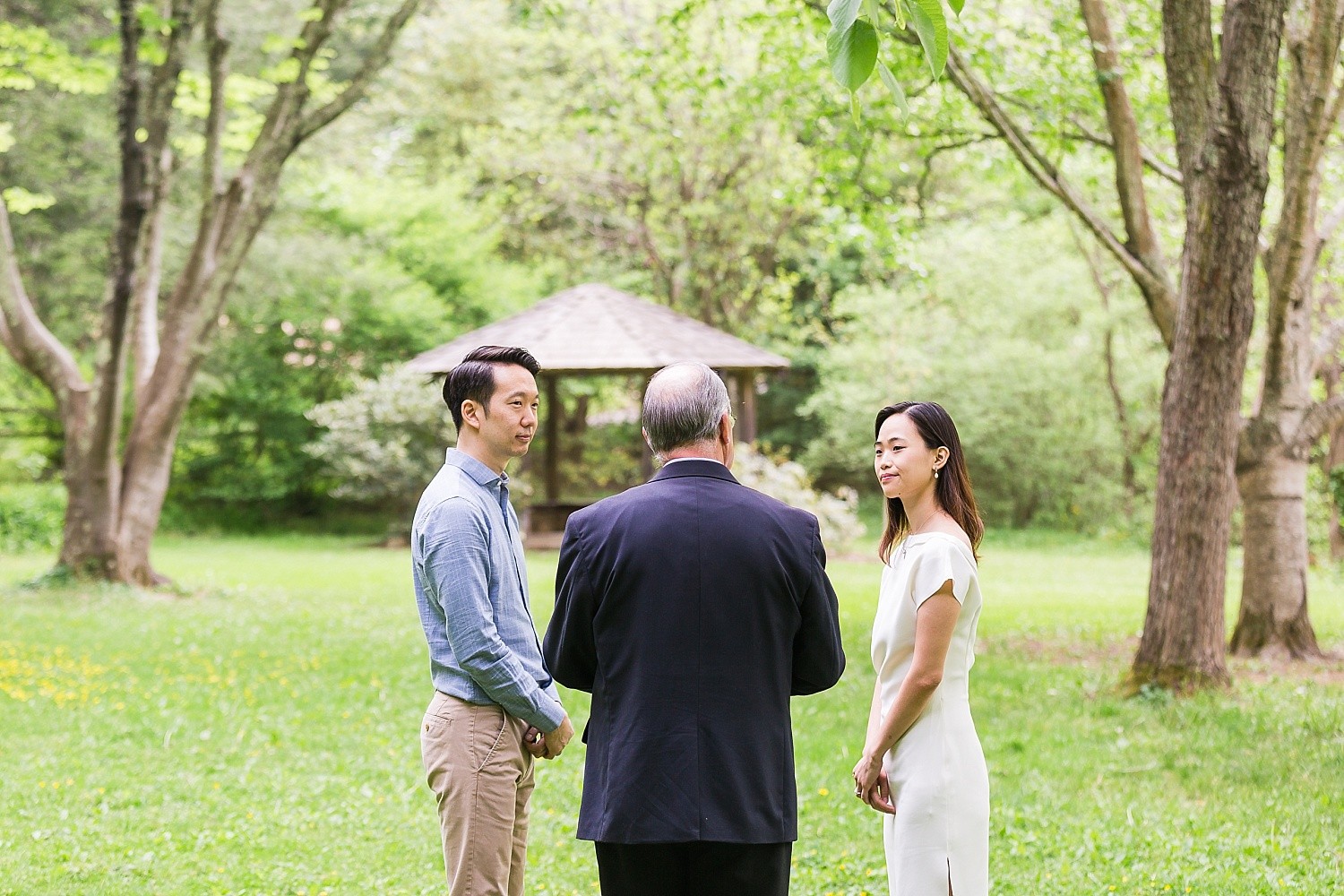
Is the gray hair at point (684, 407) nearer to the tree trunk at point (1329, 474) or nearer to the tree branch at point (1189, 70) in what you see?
the tree branch at point (1189, 70)

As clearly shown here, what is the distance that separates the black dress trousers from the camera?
274 cm

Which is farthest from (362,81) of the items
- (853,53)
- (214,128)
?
(853,53)

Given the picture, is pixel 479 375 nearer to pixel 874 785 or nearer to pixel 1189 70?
pixel 874 785

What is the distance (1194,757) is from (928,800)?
465 cm

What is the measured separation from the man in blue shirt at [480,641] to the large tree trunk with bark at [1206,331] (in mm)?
6019

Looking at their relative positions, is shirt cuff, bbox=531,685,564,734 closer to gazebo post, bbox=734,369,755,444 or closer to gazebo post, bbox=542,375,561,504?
gazebo post, bbox=734,369,755,444

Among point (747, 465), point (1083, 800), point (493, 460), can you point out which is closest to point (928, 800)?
point (493, 460)

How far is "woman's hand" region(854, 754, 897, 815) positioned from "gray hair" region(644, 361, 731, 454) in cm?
100

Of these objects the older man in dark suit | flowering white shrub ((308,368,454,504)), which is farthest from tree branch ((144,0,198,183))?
the older man in dark suit

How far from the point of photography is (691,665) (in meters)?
2.75

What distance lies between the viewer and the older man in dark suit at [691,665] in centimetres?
272

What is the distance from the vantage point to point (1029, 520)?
27.2 m

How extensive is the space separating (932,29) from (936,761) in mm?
1862

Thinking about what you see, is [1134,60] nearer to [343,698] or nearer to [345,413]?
[343,698]
